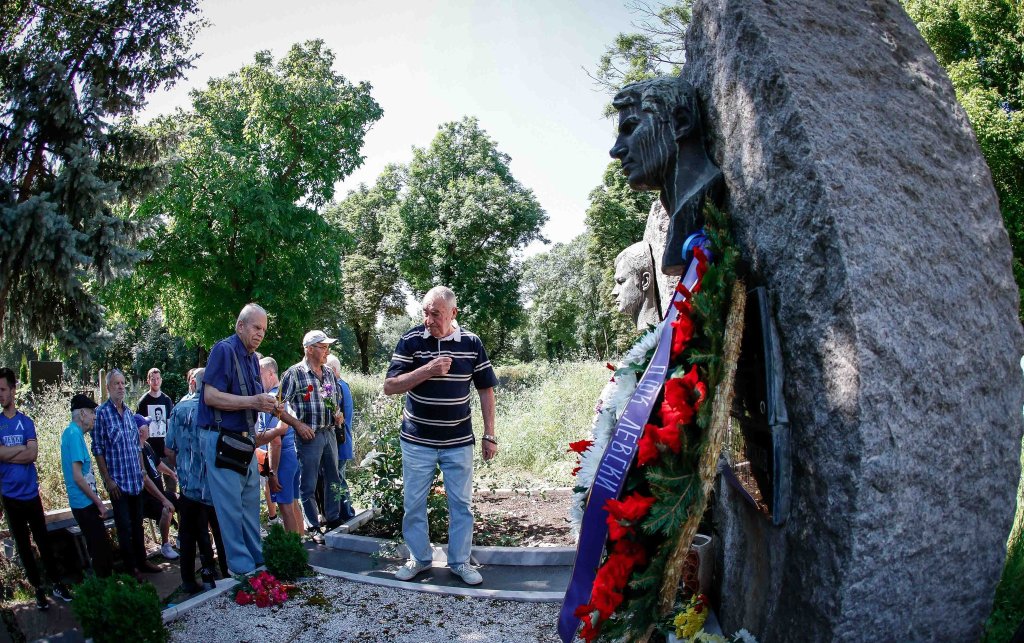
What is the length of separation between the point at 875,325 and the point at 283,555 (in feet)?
13.6

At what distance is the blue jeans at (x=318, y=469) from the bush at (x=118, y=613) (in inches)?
A: 102

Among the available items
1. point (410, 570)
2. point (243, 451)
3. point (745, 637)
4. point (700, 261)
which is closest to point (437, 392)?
point (410, 570)

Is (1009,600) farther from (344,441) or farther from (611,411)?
(344,441)

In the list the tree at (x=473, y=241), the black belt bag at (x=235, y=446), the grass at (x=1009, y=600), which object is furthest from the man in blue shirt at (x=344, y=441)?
the tree at (x=473, y=241)

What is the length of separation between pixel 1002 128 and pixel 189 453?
654 inches

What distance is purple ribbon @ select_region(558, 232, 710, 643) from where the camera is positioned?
2.60 m

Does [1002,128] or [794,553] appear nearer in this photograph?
[794,553]

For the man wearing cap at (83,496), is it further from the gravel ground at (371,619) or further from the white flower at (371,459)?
the white flower at (371,459)

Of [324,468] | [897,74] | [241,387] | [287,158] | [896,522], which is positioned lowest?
[324,468]

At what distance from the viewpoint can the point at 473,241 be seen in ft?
109

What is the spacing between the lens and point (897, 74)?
2.47 m

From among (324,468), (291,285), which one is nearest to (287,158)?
(291,285)

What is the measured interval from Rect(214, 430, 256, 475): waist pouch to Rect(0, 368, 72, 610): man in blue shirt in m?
1.84

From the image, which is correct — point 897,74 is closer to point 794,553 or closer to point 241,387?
point 794,553
